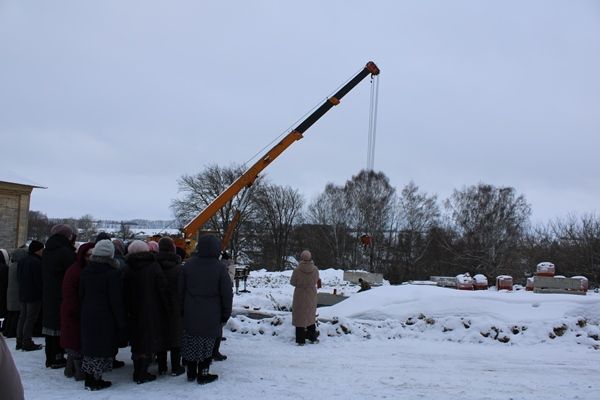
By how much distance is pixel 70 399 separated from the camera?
18.7 feet

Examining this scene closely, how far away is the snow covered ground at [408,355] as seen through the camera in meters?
6.34

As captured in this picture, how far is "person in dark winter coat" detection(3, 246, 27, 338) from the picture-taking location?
893cm

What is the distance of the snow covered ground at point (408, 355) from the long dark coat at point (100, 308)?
1.78ft

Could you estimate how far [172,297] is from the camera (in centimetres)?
673

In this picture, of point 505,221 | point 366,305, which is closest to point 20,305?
point 366,305

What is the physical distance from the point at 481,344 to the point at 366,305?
2.83 m

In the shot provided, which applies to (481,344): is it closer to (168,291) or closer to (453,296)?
(453,296)

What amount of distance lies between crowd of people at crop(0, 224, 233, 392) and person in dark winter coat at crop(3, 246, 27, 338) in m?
2.20

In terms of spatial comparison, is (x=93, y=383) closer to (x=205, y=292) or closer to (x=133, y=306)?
(x=133, y=306)

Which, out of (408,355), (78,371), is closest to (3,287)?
(78,371)

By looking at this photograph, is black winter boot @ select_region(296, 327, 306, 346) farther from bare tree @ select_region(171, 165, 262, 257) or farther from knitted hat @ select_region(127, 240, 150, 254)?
bare tree @ select_region(171, 165, 262, 257)

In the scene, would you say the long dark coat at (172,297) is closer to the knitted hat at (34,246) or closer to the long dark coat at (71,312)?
the long dark coat at (71,312)

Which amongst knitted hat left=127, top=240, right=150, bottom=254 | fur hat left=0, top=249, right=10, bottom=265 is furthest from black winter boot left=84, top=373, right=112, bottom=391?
fur hat left=0, top=249, right=10, bottom=265

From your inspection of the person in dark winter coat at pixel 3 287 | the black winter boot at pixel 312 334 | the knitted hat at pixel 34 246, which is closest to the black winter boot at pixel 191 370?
the black winter boot at pixel 312 334
